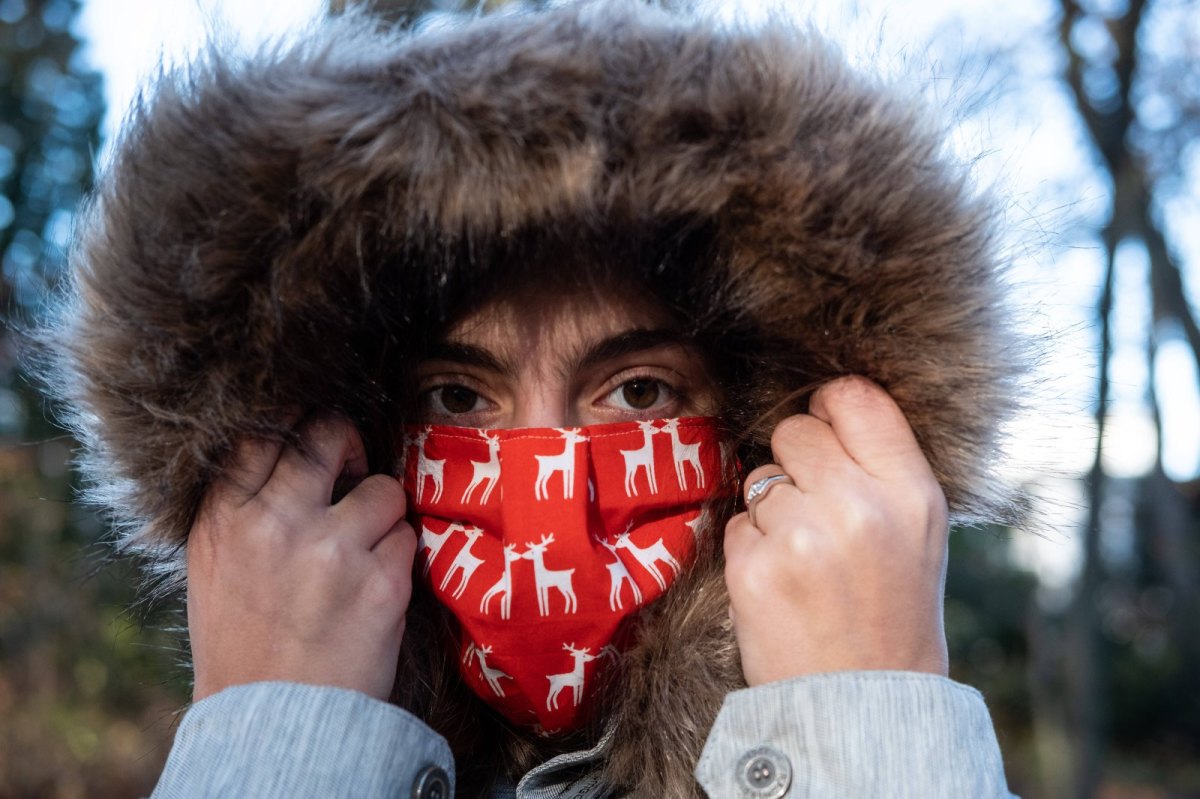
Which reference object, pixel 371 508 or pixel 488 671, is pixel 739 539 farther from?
pixel 371 508

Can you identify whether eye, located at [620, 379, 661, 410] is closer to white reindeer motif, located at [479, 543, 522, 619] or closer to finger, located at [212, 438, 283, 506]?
white reindeer motif, located at [479, 543, 522, 619]

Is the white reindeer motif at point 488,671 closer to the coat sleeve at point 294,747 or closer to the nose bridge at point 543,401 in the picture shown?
the coat sleeve at point 294,747

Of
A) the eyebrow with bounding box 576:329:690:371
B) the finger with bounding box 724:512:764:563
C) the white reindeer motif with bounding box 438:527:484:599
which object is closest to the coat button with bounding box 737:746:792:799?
the finger with bounding box 724:512:764:563

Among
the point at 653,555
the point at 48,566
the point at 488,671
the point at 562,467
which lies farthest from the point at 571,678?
the point at 48,566

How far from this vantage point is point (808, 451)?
1412mm

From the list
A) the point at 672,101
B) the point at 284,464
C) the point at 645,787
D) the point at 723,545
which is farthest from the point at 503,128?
the point at 645,787

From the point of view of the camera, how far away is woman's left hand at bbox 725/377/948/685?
1.29 meters

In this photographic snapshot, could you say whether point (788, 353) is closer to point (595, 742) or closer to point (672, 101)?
point (672, 101)

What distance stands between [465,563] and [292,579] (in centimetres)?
29

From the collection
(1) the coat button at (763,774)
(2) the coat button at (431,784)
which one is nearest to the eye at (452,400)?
(2) the coat button at (431,784)

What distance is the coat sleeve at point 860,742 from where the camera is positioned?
3.97 feet

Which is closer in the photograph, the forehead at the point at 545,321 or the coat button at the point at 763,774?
the coat button at the point at 763,774

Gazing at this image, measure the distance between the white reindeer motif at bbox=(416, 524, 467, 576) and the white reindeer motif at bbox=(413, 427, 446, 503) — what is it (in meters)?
0.06

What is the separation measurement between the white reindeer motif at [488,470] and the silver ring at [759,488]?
409mm
